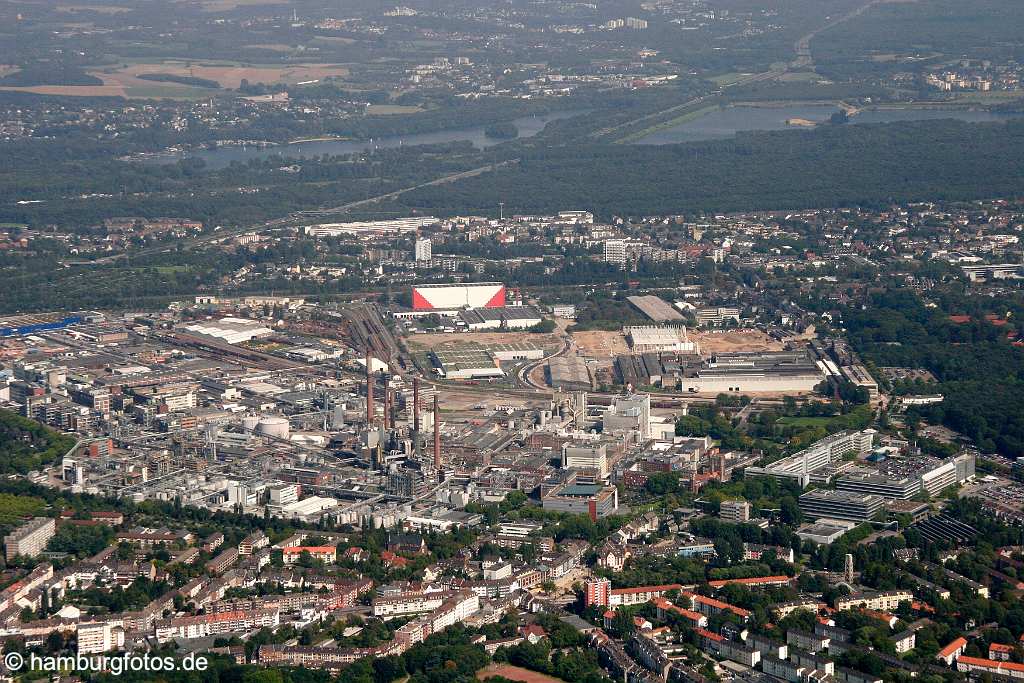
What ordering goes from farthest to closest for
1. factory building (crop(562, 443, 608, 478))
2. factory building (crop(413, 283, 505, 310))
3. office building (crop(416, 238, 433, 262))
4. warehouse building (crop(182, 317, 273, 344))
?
office building (crop(416, 238, 433, 262)), factory building (crop(413, 283, 505, 310)), warehouse building (crop(182, 317, 273, 344)), factory building (crop(562, 443, 608, 478))

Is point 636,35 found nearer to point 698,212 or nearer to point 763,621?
point 698,212

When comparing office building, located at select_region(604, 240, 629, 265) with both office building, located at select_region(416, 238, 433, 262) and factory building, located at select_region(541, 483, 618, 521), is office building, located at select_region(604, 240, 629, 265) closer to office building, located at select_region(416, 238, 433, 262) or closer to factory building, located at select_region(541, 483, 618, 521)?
office building, located at select_region(416, 238, 433, 262)

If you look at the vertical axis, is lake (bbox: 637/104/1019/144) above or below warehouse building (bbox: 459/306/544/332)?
below

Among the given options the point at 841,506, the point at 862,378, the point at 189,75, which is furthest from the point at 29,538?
the point at 189,75

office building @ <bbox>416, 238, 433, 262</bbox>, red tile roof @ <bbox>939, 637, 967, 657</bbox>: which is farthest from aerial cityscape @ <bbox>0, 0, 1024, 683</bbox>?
office building @ <bbox>416, 238, 433, 262</bbox>

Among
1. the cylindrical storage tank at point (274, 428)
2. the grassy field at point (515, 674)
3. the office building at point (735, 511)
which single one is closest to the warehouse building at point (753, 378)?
the cylindrical storage tank at point (274, 428)

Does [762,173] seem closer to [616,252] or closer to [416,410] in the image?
[616,252]
